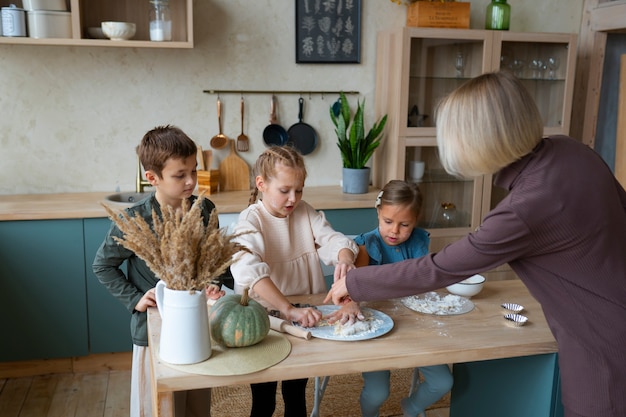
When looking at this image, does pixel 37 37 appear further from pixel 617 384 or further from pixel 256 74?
pixel 617 384

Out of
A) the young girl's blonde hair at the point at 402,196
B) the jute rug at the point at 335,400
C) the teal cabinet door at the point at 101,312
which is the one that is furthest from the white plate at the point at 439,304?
the teal cabinet door at the point at 101,312

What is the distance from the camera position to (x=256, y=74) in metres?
3.45

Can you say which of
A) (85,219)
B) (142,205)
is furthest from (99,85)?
(142,205)

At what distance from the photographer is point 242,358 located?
1.38 m

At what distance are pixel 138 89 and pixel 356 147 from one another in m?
1.23

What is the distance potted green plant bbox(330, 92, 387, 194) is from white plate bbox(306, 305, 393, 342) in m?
1.72

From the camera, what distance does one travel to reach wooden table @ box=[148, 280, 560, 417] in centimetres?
135

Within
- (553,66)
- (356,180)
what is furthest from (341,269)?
(553,66)

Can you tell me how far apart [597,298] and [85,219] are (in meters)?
2.25

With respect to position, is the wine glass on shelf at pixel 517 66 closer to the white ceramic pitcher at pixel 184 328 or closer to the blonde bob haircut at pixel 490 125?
the blonde bob haircut at pixel 490 125

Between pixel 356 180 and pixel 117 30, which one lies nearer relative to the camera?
pixel 117 30

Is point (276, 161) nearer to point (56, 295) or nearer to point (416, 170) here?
point (56, 295)

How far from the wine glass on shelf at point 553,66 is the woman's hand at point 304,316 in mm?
2649

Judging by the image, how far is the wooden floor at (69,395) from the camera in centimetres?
268
